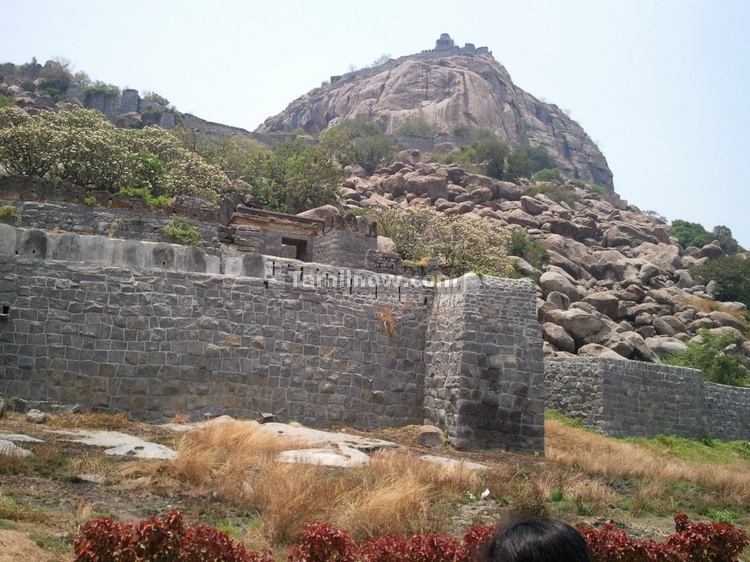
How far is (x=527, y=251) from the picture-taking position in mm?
39875

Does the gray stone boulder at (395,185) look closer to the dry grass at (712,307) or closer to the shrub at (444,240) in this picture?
the shrub at (444,240)

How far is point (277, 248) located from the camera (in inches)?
843

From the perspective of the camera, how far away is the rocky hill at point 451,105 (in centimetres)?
9119

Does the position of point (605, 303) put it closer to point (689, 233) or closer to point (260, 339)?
point (260, 339)

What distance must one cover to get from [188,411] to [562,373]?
11073 mm

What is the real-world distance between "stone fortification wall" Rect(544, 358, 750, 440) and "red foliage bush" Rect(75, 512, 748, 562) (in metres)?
11.9

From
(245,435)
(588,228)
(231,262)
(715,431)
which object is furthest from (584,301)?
(245,435)

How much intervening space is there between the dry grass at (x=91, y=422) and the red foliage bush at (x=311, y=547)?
5.48m

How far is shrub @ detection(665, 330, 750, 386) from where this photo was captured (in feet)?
83.0

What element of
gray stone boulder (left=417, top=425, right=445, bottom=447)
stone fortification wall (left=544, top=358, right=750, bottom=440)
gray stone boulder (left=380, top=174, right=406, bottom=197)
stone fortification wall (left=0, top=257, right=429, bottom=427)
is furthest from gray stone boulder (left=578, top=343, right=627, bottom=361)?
gray stone boulder (left=380, top=174, right=406, bottom=197)

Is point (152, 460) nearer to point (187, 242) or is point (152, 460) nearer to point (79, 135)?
point (187, 242)

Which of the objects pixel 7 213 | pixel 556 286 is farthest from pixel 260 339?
pixel 556 286

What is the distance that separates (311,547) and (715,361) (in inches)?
904

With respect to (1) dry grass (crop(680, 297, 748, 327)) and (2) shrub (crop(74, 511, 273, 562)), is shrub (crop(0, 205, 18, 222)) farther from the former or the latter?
(1) dry grass (crop(680, 297, 748, 327))
